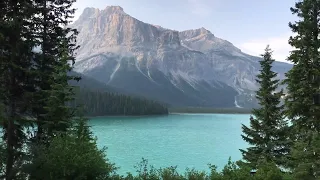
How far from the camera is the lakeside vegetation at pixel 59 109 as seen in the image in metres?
12.9

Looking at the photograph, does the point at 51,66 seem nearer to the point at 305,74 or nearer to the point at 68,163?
the point at 68,163

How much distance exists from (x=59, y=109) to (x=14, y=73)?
335 cm

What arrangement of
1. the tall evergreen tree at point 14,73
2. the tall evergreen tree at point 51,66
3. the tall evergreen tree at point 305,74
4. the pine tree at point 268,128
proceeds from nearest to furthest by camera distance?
the tall evergreen tree at point 14,73 → the tall evergreen tree at point 51,66 → the tall evergreen tree at point 305,74 → the pine tree at point 268,128

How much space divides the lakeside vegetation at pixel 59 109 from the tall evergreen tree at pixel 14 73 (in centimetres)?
4

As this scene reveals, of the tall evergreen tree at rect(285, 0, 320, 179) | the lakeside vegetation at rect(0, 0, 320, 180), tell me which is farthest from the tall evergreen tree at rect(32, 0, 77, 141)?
the tall evergreen tree at rect(285, 0, 320, 179)

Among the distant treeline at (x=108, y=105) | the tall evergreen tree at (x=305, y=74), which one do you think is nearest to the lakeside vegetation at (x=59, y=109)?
the tall evergreen tree at (x=305, y=74)

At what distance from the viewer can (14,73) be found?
14414 millimetres

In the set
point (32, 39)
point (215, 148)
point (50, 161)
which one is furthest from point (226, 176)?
point (215, 148)

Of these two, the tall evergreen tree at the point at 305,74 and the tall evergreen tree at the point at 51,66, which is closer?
the tall evergreen tree at the point at 51,66

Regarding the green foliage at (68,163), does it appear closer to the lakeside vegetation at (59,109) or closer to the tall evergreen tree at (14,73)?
the lakeside vegetation at (59,109)

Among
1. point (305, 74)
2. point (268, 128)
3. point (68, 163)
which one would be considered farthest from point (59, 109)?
point (268, 128)

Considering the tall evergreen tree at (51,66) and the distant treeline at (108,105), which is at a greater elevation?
the tall evergreen tree at (51,66)

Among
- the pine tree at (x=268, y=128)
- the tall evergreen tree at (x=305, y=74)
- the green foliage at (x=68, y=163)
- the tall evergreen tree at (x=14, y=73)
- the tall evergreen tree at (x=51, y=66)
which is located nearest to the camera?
the green foliage at (x=68, y=163)

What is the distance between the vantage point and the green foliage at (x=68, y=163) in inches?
495
